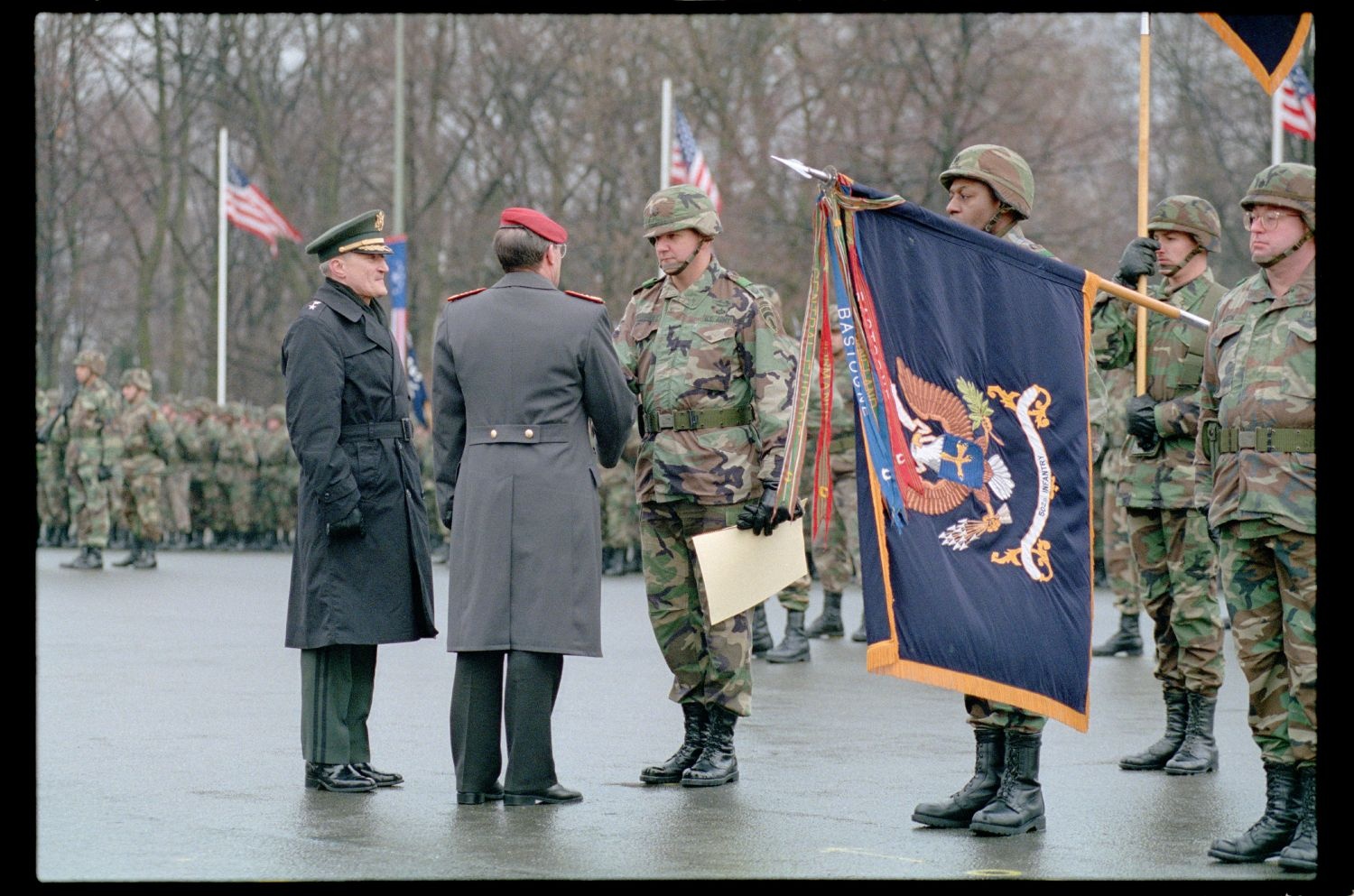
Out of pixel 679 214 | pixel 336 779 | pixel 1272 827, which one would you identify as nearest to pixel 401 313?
pixel 679 214

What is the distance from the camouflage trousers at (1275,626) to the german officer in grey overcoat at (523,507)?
243 cm

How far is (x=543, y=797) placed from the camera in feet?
25.5

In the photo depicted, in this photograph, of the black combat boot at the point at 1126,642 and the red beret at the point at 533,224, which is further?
the black combat boot at the point at 1126,642

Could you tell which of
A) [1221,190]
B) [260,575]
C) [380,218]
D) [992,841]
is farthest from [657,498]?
[1221,190]

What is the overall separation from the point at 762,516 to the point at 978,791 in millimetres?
1478

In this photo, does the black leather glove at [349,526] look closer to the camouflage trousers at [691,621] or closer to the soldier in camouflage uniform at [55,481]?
the camouflage trousers at [691,621]

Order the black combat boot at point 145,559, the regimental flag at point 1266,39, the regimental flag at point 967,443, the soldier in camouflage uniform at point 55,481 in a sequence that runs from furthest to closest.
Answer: the soldier in camouflage uniform at point 55,481
the black combat boot at point 145,559
the regimental flag at point 1266,39
the regimental flag at point 967,443

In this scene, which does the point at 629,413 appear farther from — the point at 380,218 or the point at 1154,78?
the point at 1154,78

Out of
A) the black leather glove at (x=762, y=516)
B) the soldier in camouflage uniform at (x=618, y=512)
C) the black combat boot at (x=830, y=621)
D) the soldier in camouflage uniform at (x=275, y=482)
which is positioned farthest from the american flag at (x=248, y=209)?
the black leather glove at (x=762, y=516)

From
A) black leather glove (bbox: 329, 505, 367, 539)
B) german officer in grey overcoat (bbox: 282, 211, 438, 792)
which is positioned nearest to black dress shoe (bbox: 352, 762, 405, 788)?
german officer in grey overcoat (bbox: 282, 211, 438, 792)

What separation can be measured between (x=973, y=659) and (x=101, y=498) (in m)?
17.6

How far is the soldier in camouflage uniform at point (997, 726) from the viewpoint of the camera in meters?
7.25

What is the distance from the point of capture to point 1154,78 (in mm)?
41062

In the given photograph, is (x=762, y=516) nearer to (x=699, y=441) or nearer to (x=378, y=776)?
(x=699, y=441)
